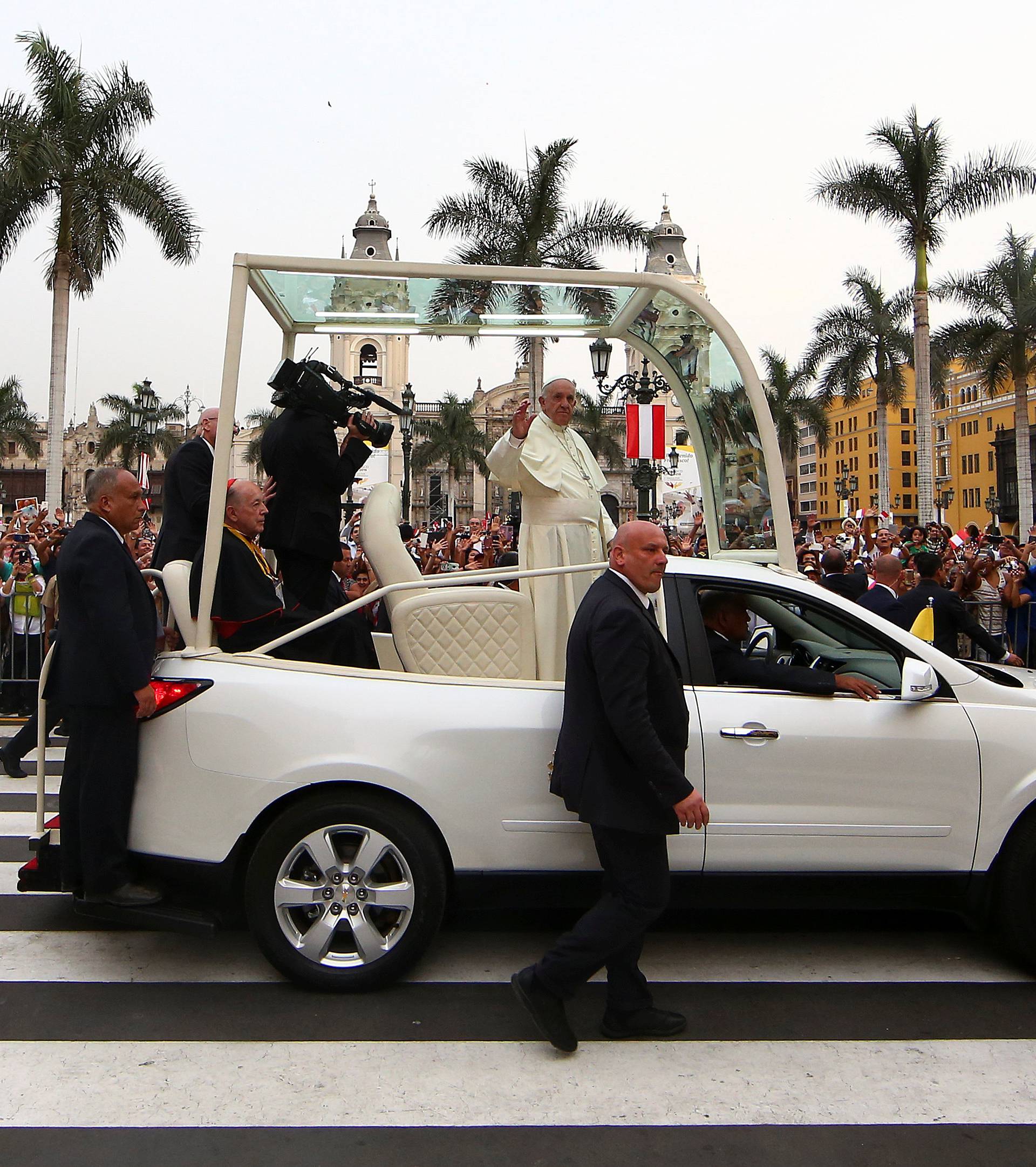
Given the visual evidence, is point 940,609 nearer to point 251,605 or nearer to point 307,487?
point 307,487

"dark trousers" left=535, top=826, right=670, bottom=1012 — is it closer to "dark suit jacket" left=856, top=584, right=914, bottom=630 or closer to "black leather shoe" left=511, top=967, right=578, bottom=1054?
"black leather shoe" left=511, top=967, right=578, bottom=1054

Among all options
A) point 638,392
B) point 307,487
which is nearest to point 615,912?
point 307,487

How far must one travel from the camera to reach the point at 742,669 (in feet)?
13.6

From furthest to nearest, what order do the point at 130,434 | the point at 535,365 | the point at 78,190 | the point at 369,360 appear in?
1. the point at 130,434
2. the point at 78,190
3. the point at 535,365
4. the point at 369,360

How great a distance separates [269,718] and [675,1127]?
1.90 metres

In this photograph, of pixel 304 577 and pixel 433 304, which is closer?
pixel 433 304

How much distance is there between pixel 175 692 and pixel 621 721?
1.71m

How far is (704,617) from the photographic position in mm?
4242

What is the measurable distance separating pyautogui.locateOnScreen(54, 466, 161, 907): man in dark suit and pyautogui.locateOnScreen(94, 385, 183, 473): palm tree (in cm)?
6221

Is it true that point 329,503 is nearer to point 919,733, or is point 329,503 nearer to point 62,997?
point 62,997

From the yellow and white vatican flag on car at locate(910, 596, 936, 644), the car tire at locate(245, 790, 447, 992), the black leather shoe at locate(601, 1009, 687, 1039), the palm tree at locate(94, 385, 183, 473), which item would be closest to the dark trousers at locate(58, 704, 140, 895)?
the car tire at locate(245, 790, 447, 992)

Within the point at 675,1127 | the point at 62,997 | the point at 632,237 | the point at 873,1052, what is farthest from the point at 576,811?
the point at 632,237

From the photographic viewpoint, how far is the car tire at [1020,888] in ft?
13.1

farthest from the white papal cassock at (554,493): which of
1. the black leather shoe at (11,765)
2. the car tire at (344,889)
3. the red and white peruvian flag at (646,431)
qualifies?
the red and white peruvian flag at (646,431)
